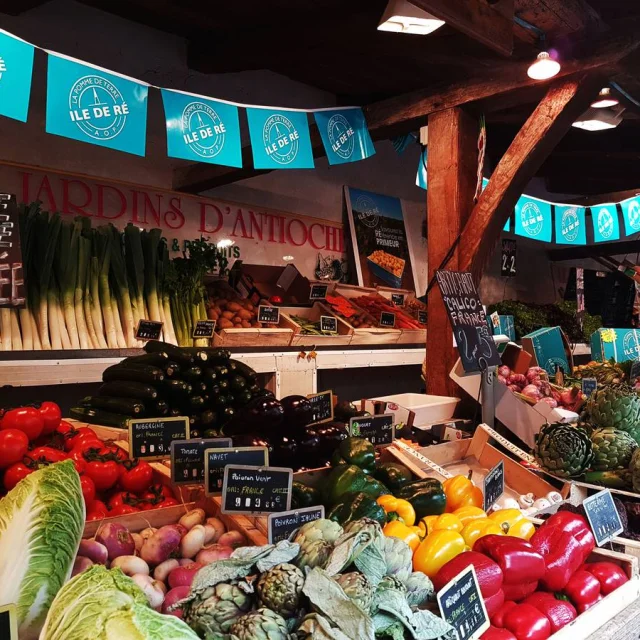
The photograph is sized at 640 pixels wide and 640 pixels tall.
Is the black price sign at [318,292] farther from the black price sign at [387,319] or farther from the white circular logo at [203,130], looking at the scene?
the white circular logo at [203,130]

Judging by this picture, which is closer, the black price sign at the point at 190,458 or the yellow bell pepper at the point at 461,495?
the black price sign at the point at 190,458

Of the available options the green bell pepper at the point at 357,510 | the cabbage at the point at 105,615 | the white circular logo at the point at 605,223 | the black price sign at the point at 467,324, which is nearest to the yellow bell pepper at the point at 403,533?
the green bell pepper at the point at 357,510

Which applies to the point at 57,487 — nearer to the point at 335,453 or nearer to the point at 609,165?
the point at 335,453

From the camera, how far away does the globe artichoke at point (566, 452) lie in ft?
8.63

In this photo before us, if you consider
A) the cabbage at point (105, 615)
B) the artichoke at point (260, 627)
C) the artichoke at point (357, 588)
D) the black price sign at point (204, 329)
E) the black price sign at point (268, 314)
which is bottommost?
the artichoke at point (260, 627)

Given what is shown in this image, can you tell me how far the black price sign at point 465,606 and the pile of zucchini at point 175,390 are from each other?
1.66 meters

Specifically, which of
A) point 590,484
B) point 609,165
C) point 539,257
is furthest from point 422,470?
point 539,257

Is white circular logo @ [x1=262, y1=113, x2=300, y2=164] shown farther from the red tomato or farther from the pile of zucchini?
the red tomato

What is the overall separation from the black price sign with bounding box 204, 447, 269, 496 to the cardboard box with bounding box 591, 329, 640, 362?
4.65 meters

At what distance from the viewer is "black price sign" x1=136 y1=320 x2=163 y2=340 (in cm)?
457

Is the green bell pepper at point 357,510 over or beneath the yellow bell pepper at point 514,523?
over

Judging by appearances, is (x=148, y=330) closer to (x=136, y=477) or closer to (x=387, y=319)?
(x=136, y=477)

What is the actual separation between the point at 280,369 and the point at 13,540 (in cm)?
395

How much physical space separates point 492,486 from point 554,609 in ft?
2.28
